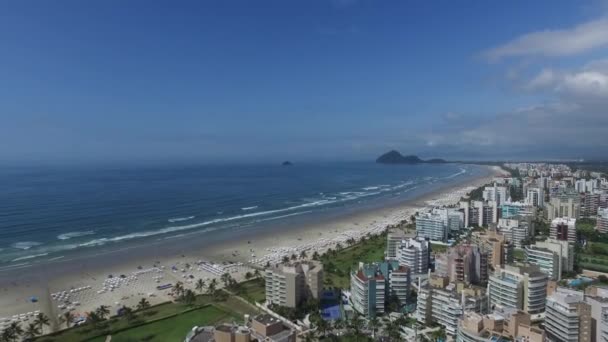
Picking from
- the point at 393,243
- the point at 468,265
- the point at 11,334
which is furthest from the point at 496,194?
the point at 11,334

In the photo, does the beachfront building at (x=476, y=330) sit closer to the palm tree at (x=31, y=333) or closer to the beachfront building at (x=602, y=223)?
the palm tree at (x=31, y=333)

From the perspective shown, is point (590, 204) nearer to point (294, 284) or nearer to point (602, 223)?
point (602, 223)

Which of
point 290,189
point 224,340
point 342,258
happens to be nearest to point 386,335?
point 224,340

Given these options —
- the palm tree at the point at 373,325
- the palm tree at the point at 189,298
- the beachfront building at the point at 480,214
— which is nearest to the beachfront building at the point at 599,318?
the palm tree at the point at 373,325

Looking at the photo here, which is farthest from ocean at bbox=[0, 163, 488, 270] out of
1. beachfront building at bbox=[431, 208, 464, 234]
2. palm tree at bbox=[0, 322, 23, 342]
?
beachfront building at bbox=[431, 208, 464, 234]

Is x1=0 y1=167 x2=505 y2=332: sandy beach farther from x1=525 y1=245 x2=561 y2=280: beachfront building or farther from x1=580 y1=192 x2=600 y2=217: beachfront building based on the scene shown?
x1=580 y1=192 x2=600 y2=217: beachfront building

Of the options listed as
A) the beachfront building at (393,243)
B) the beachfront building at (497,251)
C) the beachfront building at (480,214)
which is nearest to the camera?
the beachfront building at (497,251)
